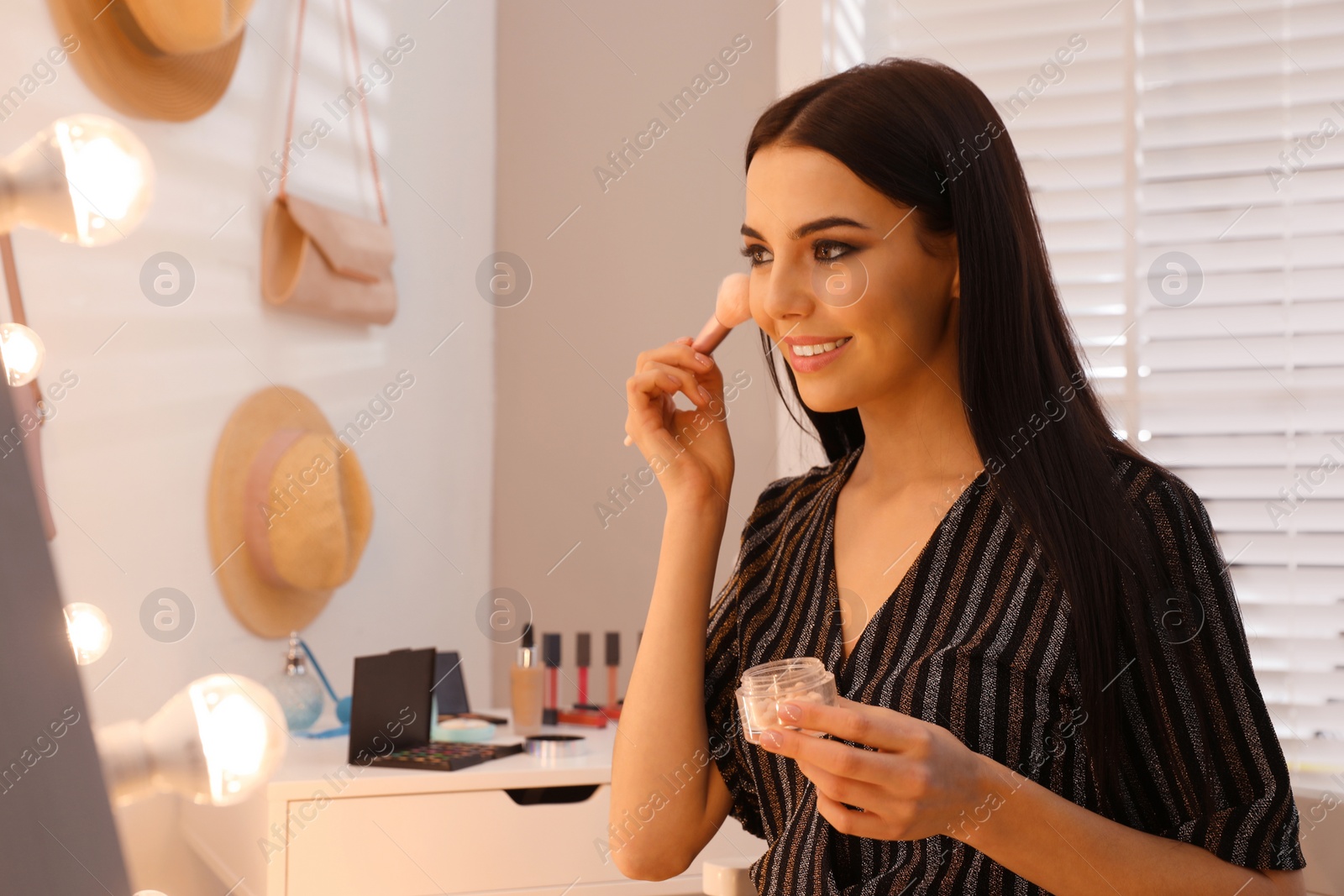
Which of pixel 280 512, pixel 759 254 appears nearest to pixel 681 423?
pixel 759 254

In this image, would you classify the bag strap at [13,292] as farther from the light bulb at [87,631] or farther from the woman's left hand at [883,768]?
the woman's left hand at [883,768]

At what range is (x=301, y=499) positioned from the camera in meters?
1.54

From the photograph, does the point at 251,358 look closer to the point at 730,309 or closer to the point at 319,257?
the point at 319,257

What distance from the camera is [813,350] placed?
918 mm

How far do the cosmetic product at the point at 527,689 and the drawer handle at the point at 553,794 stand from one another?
146 mm

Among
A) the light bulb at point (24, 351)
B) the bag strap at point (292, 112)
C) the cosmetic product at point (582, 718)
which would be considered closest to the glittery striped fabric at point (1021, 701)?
the light bulb at point (24, 351)

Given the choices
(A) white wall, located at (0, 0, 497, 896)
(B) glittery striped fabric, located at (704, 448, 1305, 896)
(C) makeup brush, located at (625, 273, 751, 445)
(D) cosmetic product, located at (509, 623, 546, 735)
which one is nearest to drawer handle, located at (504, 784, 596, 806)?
(D) cosmetic product, located at (509, 623, 546, 735)

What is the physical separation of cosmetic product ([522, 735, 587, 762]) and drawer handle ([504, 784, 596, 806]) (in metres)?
0.04

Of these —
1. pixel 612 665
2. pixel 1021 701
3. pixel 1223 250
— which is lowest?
pixel 612 665

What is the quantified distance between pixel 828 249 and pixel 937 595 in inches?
12.0

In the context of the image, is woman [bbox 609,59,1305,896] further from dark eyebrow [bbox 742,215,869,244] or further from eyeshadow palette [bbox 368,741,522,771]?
eyeshadow palette [bbox 368,741,522,771]

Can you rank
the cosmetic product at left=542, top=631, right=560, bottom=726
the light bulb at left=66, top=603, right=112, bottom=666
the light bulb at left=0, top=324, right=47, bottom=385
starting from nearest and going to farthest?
the light bulb at left=0, top=324, right=47, bottom=385, the light bulb at left=66, top=603, right=112, bottom=666, the cosmetic product at left=542, top=631, right=560, bottom=726

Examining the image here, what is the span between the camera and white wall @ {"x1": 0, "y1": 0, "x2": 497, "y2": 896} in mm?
1227

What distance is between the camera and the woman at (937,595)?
76 cm
